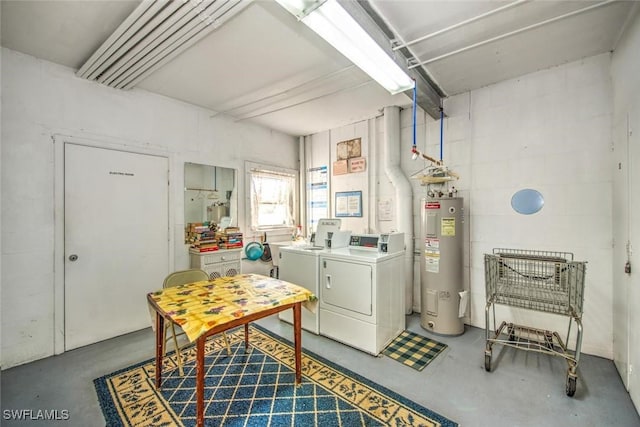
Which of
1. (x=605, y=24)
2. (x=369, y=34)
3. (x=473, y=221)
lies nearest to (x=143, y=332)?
(x=369, y=34)

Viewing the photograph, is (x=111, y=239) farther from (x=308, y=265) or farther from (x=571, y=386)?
(x=571, y=386)

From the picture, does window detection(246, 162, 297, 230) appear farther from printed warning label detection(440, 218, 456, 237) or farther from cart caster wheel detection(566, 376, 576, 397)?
cart caster wheel detection(566, 376, 576, 397)

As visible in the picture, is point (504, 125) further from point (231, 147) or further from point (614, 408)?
point (231, 147)

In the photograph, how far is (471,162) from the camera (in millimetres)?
3205

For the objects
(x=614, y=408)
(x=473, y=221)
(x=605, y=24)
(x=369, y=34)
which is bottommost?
(x=614, y=408)

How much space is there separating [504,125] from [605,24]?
1039 millimetres

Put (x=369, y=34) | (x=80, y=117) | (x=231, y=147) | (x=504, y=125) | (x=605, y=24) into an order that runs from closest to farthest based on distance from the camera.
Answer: (x=369, y=34), (x=605, y=24), (x=80, y=117), (x=504, y=125), (x=231, y=147)

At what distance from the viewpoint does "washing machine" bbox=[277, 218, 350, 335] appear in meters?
3.06

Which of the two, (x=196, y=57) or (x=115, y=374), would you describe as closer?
(x=115, y=374)

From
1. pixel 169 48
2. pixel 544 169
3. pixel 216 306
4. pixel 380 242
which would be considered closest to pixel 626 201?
pixel 544 169

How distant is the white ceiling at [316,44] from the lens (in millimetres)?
1937

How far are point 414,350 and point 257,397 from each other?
1.58 metres

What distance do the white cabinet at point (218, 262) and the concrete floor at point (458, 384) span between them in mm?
1019

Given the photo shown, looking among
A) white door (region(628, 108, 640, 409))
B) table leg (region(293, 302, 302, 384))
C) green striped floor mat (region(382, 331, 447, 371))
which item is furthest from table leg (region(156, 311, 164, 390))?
white door (region(628, 108, 640, 409))
